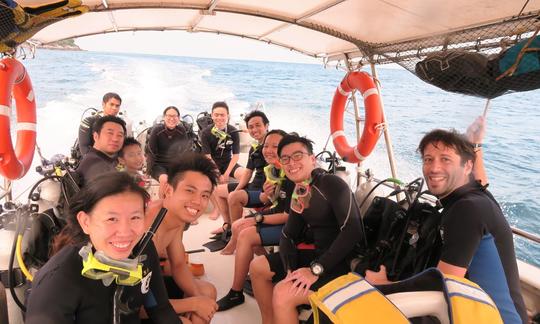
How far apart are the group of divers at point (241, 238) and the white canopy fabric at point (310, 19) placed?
2.33ft

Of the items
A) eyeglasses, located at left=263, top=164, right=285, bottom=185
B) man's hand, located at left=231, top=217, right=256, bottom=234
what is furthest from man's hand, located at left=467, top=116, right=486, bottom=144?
man's hand, located at left=231, top=217, right=256, bottom=234

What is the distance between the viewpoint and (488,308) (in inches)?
24.0

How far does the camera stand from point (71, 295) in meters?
1.10

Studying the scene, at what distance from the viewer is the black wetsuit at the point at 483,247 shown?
136 cm

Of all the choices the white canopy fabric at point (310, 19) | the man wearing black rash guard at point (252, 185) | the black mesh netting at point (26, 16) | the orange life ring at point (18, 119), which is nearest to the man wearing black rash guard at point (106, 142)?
the orange life ring at point (18, 119)

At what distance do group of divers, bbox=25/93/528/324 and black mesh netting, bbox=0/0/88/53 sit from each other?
88 centimetres

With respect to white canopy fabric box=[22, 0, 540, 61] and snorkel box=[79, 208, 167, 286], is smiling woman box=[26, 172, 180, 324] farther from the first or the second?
white canopy fabric box=[22, 0, 540, 61]

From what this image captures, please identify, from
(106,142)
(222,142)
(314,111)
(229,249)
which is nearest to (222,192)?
(229,249)

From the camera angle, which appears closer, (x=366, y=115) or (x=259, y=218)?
(x=259, y=218)

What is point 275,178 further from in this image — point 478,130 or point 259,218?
point 478,130

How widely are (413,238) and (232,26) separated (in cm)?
299

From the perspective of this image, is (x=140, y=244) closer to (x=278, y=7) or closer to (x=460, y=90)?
(x=460, y=90)

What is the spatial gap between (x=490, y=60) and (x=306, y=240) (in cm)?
146

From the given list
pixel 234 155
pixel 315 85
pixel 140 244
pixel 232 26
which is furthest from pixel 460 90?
pixel 315 85
